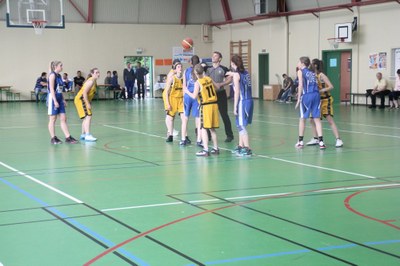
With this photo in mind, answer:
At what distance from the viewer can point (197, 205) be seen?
7516 mm

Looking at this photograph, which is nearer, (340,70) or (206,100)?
(206,100)

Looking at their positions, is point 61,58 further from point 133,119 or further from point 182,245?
point 182,245

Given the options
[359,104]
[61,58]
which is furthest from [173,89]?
[61,58]

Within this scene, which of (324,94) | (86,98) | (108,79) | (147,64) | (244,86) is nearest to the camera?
(244,86)

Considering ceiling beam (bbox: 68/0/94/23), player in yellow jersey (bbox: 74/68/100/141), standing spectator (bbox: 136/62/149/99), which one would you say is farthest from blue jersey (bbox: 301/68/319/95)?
ceiling beam (bbox: 68/0/94/23)

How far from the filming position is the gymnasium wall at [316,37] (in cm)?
2636

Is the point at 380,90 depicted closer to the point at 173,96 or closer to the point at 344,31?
the point at 344,31

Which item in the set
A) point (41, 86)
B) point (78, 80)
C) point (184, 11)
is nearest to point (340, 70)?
point (184, 11)

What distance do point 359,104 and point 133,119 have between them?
12277 mm

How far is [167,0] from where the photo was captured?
3750 cm

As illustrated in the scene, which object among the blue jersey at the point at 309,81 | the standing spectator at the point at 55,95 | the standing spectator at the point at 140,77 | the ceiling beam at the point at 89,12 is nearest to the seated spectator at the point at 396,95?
the blue jersey at the point at 309,81

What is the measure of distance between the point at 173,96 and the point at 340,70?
1717 centimetres

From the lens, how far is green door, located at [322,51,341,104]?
96.5 feet

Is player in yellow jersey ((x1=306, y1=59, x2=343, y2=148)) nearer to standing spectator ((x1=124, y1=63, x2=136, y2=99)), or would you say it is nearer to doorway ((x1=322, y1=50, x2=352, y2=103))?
doorway ((x1=322, y1=50, x2=352, y2=103))
